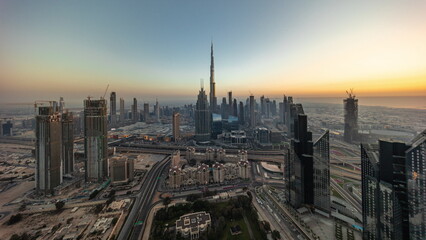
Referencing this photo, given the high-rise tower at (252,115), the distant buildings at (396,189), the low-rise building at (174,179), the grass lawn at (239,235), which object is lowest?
the grass lawn at (239,235)

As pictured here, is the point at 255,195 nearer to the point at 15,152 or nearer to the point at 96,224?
the point at 96,224

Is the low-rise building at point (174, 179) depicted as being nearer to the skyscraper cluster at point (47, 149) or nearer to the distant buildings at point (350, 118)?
the skyscraper cluster at point (47, 149)

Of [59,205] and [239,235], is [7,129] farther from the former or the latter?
[239,235]

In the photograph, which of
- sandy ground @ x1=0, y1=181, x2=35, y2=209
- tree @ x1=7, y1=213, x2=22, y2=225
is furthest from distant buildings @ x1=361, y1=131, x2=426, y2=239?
sandy ground @ x1=0, y1=181, x2=35, y2=209

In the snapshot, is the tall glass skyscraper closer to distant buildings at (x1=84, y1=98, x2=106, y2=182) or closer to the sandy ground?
distant buildings at (x1=84, y1=98, x2=106, y2=182)

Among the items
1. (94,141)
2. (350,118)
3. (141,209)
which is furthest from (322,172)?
(94,141)

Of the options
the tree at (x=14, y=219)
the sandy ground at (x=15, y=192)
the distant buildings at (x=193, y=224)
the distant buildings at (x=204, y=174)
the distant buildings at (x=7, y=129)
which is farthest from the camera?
the distant buildings at (x=7, y=129)

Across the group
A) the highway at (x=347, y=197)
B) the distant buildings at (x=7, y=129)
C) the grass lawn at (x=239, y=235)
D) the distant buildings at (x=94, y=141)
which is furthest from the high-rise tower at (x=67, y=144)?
the distant buildings at (x=7, y=129)
